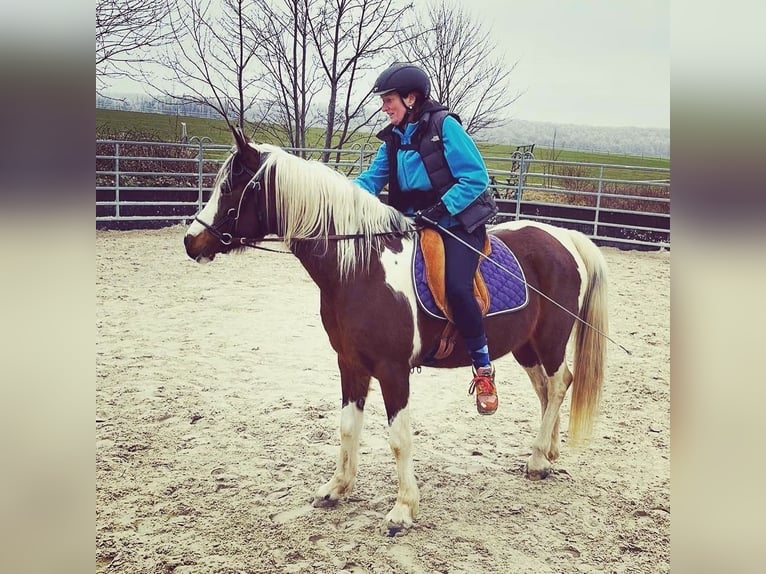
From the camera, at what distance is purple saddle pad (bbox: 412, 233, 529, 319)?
2.09 metres

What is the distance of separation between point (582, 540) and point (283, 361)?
7.12ft

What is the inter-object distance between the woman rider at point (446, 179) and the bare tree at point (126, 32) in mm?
1477

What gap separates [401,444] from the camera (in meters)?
2.09

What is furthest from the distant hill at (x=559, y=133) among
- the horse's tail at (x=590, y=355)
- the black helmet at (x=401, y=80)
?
the black helmet at (x=401, y=80)

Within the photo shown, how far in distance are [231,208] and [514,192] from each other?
5.90 meters

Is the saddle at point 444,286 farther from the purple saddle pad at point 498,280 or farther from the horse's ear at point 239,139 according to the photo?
the horse's ear at point 239,139

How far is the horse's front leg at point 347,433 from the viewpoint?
221 cm

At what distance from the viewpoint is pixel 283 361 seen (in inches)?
145

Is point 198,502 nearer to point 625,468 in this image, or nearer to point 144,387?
point 144,387

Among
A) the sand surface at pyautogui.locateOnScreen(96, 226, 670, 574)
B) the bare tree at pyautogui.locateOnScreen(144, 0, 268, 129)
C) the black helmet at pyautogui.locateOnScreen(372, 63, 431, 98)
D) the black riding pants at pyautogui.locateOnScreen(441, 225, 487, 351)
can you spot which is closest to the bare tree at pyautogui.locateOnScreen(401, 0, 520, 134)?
the bare tree at pyautogui.locateOnScreen(144, 0, 268, 129)

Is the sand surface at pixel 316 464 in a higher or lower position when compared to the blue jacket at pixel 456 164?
lower

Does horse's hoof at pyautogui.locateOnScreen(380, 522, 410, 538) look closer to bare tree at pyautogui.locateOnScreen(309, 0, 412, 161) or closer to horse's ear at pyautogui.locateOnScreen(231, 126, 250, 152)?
horse's ear at pyautogui.locateOnScreen(231, 126, 250, 152)

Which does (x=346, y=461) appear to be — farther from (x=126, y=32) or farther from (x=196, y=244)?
(x=126, y=32)
